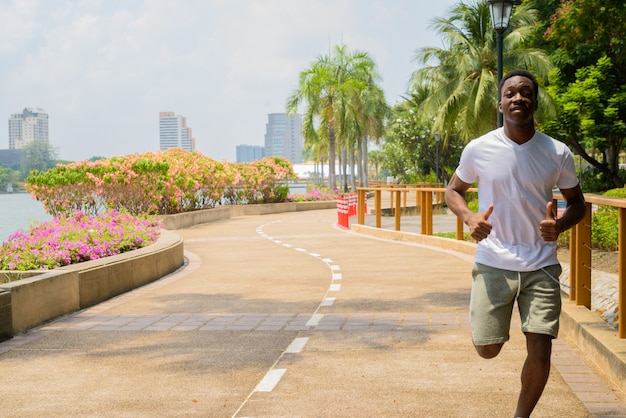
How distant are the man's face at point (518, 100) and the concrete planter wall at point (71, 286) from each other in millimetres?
5125

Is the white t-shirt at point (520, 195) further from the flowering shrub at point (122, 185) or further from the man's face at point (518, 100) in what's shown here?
the flowering shrub at point (122, 185)

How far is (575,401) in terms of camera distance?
208 inches

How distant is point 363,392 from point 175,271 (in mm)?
8969

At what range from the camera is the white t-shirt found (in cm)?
413

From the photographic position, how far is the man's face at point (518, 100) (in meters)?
4.17

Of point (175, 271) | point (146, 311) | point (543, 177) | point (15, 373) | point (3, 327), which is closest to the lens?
point (543, 177)

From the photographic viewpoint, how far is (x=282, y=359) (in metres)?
6.66

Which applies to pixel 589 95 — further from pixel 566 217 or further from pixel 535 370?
pixel 535 370

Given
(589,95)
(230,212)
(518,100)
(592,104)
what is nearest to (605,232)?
(518,100)

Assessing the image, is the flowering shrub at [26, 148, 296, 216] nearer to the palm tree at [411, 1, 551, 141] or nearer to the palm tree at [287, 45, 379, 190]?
the palm tree at [411, 1, 551, 141]

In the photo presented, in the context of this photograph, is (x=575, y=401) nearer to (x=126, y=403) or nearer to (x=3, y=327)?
(x=126, y=403)

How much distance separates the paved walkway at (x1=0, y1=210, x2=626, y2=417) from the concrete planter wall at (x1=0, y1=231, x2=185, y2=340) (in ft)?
0.55

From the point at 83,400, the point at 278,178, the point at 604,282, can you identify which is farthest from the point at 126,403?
the point at 278,178

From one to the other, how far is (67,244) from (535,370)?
A: 26.7 ft
